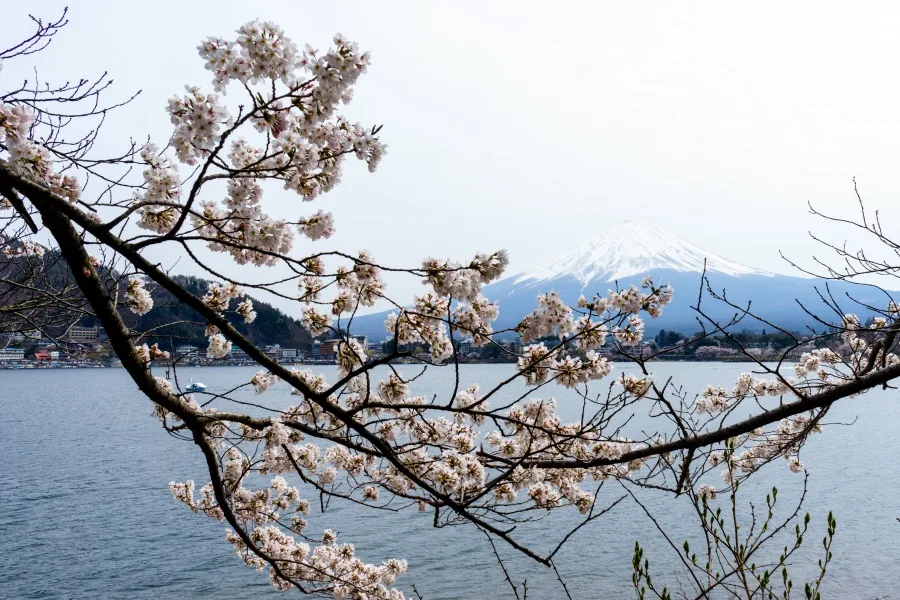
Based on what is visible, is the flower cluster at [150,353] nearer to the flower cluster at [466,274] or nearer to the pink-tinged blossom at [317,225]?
the pink-tinged blossom at [317,225]

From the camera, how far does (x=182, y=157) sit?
282cm

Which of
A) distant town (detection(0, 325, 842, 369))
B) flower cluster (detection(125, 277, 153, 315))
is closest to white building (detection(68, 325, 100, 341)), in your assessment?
distant town (detection(0, 325, 842, 369))

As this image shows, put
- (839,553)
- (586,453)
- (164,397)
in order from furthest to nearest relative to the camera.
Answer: (839,553) → (586,453) → (164,397)

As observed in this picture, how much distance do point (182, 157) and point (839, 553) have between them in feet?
63.3

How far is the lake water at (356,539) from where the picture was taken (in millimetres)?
14602

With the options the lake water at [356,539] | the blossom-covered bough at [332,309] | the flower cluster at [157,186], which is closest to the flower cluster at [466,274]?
the blossom-covered bough at [332,309]

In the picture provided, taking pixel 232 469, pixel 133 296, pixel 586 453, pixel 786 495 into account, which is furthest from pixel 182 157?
pixel 786 495

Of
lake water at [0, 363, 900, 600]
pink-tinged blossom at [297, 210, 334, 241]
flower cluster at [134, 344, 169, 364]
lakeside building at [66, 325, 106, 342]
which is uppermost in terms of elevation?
pink-tinged blossom at [297, 210, 334, 241]

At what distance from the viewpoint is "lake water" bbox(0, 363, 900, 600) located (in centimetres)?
1460

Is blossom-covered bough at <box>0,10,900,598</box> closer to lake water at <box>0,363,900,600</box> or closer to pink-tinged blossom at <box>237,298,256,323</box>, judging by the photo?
pink-tinged blossom at <box>237,298,256,323</box>

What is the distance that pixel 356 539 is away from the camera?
705 inches

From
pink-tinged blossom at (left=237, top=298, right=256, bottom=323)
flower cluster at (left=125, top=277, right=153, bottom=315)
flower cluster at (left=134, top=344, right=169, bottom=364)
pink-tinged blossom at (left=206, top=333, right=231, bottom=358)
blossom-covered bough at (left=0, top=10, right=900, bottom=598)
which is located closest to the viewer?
blossom-covered bough at (left=0, top=10, right=900, bottom=598)

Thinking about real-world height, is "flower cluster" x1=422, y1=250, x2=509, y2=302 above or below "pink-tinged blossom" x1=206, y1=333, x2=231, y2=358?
above

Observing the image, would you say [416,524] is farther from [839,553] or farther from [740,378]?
[740,378]
